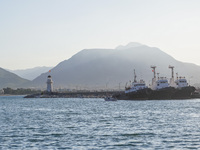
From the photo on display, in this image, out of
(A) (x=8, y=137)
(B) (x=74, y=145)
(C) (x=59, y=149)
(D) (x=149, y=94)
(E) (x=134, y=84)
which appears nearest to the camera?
(C) (x=59, y=149)

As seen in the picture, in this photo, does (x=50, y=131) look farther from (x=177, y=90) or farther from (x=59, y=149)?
(x=177, y=90)

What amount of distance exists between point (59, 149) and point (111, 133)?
1283 cm

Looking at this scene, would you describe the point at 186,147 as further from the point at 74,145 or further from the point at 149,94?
the point at 149,94

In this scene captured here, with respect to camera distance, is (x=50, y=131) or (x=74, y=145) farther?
(x=50, y=131)

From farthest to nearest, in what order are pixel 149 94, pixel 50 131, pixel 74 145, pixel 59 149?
1. pixel 149 94
2. pixel 50 131
3. pixel 74 145
4. pixel 59 149

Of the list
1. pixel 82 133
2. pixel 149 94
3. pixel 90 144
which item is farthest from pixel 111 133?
pixel 149 94

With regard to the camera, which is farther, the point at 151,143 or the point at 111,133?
the point at 111,133

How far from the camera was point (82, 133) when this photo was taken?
163 feet

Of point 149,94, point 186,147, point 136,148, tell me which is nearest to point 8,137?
point 136,148

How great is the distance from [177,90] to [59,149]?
525 feet

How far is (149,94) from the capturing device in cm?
18600

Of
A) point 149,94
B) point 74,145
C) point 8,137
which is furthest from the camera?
point 149,94

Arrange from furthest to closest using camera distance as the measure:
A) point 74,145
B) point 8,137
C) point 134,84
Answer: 1. point 134,84
2. point 8,137
3. point 74,145

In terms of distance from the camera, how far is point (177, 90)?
191500mm
